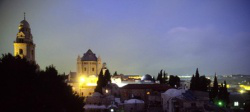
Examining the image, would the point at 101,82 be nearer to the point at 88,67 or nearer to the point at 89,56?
the point at 88,67

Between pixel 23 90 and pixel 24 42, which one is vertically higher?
pixel 24 42

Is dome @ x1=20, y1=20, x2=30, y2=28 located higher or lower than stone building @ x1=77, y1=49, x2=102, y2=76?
higher

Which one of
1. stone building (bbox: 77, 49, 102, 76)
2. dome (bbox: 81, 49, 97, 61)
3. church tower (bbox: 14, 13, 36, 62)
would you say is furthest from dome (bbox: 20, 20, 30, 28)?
dome (bbox: 81, 49, 97, 61)

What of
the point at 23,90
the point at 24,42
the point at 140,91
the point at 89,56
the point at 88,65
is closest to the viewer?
the point at 23,90

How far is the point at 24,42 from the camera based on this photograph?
63.1 m

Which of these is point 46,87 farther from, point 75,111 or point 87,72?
point 87,72

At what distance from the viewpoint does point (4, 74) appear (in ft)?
65.2

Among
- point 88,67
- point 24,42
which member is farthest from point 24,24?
point 88,67

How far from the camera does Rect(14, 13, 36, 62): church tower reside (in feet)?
206

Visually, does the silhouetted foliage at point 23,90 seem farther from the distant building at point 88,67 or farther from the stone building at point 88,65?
the stone building at point 88,65

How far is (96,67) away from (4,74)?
74.8 meters

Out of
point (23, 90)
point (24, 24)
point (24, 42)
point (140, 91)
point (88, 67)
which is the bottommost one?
point (140, 91)

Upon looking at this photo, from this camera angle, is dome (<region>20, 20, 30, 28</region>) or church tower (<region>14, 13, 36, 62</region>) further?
dome (<region>20, 20, 30, 28</region>)

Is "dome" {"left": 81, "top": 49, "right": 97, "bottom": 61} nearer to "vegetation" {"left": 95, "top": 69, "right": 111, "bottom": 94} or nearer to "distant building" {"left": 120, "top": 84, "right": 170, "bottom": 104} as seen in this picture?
"vegetation" {"left": 95, "top": 69, "right": 111, "bottom": 94}
